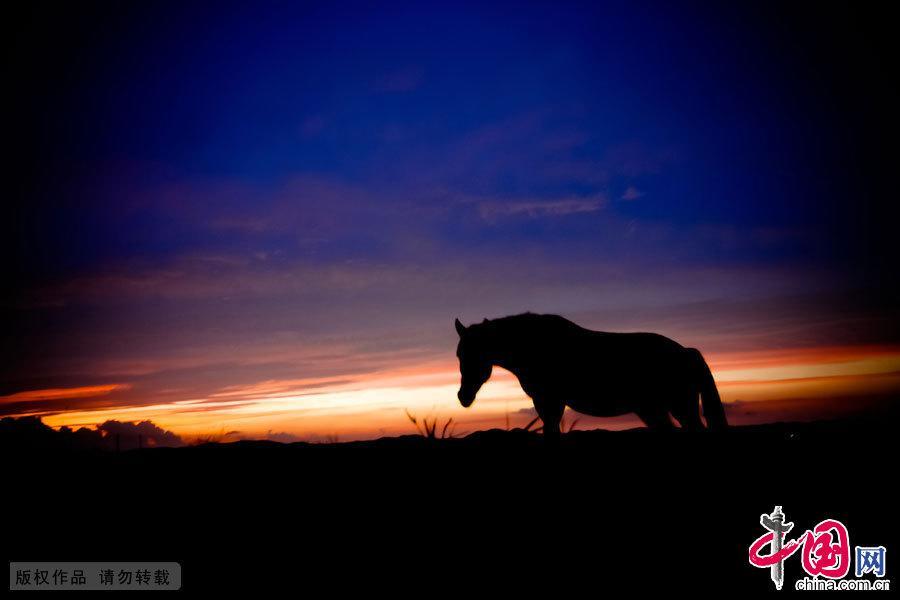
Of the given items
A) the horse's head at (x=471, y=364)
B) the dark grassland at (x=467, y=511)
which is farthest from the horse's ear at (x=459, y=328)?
the dark grassland at (x=467, y=511)

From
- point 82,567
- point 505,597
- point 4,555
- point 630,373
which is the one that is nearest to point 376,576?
point 505,597

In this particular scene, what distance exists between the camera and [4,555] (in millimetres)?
5988

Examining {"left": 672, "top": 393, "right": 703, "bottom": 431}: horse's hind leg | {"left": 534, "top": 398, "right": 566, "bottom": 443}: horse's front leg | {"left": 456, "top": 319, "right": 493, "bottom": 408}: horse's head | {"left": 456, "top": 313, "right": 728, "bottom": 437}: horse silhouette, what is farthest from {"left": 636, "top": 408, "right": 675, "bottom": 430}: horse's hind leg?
{"left": 456, "top": 319, "right": 493, "bottom": 408}: horse's head

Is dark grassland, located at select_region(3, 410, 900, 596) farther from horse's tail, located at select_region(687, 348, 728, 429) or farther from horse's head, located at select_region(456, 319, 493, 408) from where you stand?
horse's head, located at select_region(456, 319, 493, 408)

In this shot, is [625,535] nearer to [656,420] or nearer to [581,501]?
[581,501]

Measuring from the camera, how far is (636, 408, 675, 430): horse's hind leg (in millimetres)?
9805

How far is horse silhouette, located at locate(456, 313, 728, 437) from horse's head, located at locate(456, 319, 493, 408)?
0.51 meters

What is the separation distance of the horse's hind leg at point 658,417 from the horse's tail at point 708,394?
0.66m

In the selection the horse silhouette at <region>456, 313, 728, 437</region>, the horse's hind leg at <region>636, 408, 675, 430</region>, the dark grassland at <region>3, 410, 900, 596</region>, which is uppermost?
the horse silhouette at <region>456, 313, 728, 437</region>

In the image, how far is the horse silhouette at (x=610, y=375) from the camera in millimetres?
9703

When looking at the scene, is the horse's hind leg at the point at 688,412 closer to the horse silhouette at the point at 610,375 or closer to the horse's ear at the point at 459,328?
the horse silhouette at the point at 610,375

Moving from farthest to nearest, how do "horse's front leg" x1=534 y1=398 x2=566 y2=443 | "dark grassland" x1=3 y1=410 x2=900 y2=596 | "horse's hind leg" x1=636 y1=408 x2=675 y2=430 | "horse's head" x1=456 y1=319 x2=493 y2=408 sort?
"horse's head" x1=456 y1=319 x2=493 y2=408 < "horse's hind leg" x1=636 y1=408 x2=675 y2=430 < "horse's front leg" x1=534 y1=398 x2=566 y2=443 < "dark grassland" x1=3 y1=410 x2=900 y2=596

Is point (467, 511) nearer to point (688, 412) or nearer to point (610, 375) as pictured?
point (610, 375)

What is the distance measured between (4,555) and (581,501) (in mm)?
5923
